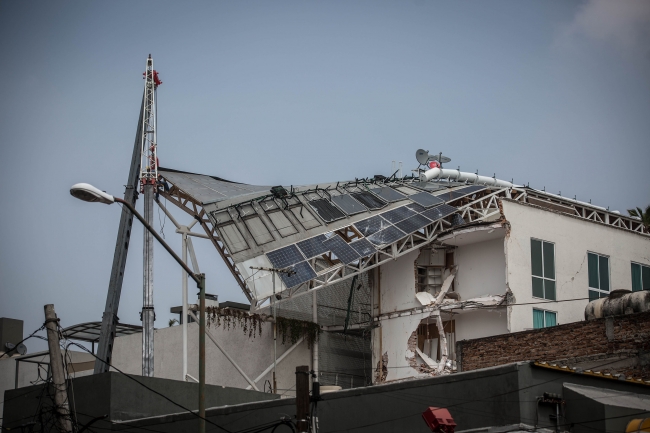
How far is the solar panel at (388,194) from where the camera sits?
138 feet

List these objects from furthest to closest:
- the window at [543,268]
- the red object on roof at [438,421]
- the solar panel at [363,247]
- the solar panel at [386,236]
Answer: the window at [543,268] < the solar panel at [386,236] < the solar panel at [363,247] < the red object on roof at [438,421]

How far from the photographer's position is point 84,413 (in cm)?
2912

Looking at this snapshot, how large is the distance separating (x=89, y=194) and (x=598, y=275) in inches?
1134

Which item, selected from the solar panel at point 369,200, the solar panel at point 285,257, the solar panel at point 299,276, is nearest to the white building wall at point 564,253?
the solar panel at point 369,200

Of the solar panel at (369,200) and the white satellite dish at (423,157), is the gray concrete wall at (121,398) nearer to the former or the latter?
the solar panel at (369,200)

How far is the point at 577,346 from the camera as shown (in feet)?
106

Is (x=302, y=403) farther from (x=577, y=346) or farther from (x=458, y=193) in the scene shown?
(x=458, y=193)

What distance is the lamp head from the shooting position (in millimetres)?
17672

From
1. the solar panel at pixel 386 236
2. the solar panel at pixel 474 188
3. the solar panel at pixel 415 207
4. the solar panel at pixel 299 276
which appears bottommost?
the solar panel at pixel 299 276

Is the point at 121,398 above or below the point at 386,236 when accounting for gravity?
below

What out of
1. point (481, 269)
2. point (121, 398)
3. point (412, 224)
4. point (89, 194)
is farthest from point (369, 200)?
point (89, 194)

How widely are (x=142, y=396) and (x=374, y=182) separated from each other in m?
18.9

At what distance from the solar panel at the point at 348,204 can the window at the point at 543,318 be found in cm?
859

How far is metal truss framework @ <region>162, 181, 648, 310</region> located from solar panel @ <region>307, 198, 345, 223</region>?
76 centimetres
